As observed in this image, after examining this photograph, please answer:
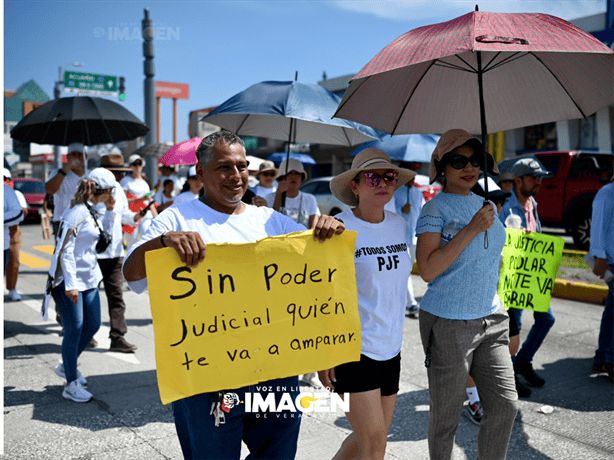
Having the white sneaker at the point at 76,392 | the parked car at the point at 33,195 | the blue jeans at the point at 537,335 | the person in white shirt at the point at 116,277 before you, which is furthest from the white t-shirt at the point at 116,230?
the parked car at the point at 33,195

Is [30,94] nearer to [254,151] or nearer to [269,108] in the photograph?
[254,151]

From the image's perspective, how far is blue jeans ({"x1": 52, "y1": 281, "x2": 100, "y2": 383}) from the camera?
4.29 meters

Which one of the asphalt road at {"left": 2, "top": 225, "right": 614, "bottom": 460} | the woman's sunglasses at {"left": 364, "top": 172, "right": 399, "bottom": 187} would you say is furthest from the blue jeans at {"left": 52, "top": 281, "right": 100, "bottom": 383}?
the woman's sunglasses at {"left": 364, "top": 172, "right": 399, "bottom": 187}

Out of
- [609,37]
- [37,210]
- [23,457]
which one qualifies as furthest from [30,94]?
[23,457]

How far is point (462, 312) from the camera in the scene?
277cm

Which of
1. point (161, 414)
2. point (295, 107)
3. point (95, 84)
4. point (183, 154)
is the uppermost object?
point (95, 84)

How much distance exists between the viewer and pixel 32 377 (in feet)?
16.1

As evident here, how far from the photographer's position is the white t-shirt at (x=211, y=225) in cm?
219

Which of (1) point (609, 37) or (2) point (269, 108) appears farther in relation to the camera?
(1) point (609, 37)

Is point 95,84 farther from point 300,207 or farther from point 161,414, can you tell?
point 161,414

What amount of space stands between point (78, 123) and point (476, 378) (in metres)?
6.65

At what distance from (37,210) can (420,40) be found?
73.8 ft

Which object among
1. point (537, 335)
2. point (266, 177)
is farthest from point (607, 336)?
point (266, 177)

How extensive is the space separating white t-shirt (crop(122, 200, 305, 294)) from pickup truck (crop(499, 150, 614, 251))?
10.9m
